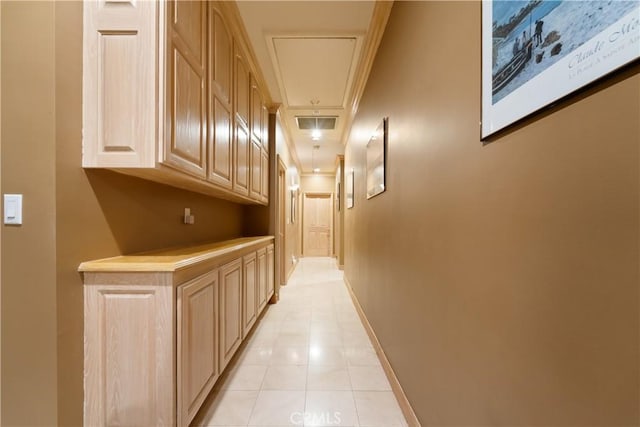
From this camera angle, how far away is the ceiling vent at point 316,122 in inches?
163

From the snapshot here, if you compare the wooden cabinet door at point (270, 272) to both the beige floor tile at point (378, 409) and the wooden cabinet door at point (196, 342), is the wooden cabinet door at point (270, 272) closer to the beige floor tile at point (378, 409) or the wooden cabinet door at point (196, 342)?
the wooden cabinet door at point (196, 342)

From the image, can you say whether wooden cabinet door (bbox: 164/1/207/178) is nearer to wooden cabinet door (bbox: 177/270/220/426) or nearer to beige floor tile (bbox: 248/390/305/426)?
wooden cabinet door (bbox: 177/270/220/426)

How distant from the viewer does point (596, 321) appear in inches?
20.2

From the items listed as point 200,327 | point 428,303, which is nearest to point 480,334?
point 428,303

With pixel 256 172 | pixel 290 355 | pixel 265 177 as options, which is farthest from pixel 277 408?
pixel 265 177

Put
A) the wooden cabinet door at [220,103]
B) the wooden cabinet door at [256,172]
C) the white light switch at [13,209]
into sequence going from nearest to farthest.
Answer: the white light switch at [13,209], the wooden cabinet door at [220,103], the wooden cabinet door at [256,172]

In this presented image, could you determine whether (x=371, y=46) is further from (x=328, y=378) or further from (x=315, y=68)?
(x=328, y=378)

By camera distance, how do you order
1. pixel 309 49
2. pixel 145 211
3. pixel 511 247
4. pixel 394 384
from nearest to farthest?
pixel 511 247 → pixel 145 211 → pixel 394 384 → pixel 309 49

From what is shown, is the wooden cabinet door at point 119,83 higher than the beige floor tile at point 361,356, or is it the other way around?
the wooden cabinet door at point 119,83

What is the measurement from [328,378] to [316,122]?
12.0 feet

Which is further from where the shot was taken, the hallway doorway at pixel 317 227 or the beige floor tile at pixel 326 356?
the hallway doorway at pixel 317 227

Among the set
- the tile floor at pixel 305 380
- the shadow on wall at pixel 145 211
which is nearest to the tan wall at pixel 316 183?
the tile floor at pixel 305 380

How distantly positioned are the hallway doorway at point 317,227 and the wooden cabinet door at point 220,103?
6.05 metres

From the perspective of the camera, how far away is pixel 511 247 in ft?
2.43
